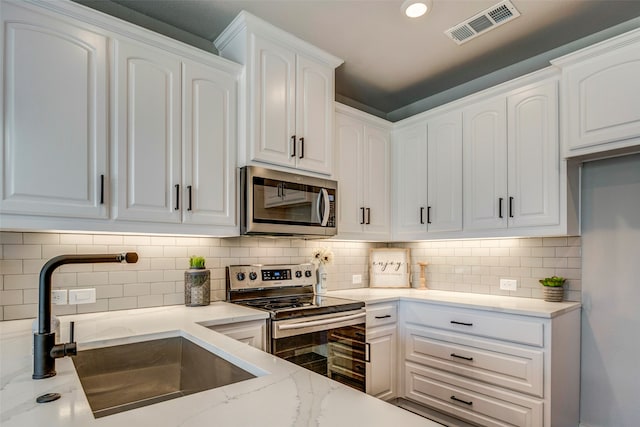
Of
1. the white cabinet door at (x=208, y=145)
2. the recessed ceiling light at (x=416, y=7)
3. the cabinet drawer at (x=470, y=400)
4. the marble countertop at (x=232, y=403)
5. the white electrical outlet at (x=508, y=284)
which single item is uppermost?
the recessed ceiling light at (x=416, y=7)

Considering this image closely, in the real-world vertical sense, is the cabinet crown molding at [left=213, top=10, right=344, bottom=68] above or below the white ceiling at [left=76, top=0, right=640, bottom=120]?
below

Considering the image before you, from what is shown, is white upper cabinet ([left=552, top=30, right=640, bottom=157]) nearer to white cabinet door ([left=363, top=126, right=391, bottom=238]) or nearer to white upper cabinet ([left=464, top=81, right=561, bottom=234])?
white upper cabinet ([left=464, top=81, right=561, bottom=234])

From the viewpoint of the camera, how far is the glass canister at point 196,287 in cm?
230

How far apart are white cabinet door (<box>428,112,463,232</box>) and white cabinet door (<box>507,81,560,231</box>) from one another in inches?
15.2

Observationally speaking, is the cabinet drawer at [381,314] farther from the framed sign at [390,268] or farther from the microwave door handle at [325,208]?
the microwave door handle at [325,208]

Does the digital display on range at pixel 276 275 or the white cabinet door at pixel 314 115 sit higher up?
the white cabinet door at pixel 314 115

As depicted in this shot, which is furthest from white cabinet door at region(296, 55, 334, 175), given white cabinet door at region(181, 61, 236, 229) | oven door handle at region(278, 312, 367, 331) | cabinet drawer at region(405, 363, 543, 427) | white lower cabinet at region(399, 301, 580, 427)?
cabinet drawer at region(405, 363, 543, 427)

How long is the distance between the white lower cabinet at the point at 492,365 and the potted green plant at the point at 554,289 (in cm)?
13

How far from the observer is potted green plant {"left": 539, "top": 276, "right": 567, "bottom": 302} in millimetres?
2537

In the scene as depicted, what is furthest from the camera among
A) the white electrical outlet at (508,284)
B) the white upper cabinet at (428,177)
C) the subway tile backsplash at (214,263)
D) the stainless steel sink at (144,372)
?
the white upper cabinet at (428,177)

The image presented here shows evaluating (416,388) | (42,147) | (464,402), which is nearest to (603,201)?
(464,402)

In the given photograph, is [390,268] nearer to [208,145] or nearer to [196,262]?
[196,262]

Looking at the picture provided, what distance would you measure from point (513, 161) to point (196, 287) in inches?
88.2

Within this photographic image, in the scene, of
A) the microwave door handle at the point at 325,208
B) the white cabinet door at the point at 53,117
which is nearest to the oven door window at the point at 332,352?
the microwave door handle at the point at 325,208
